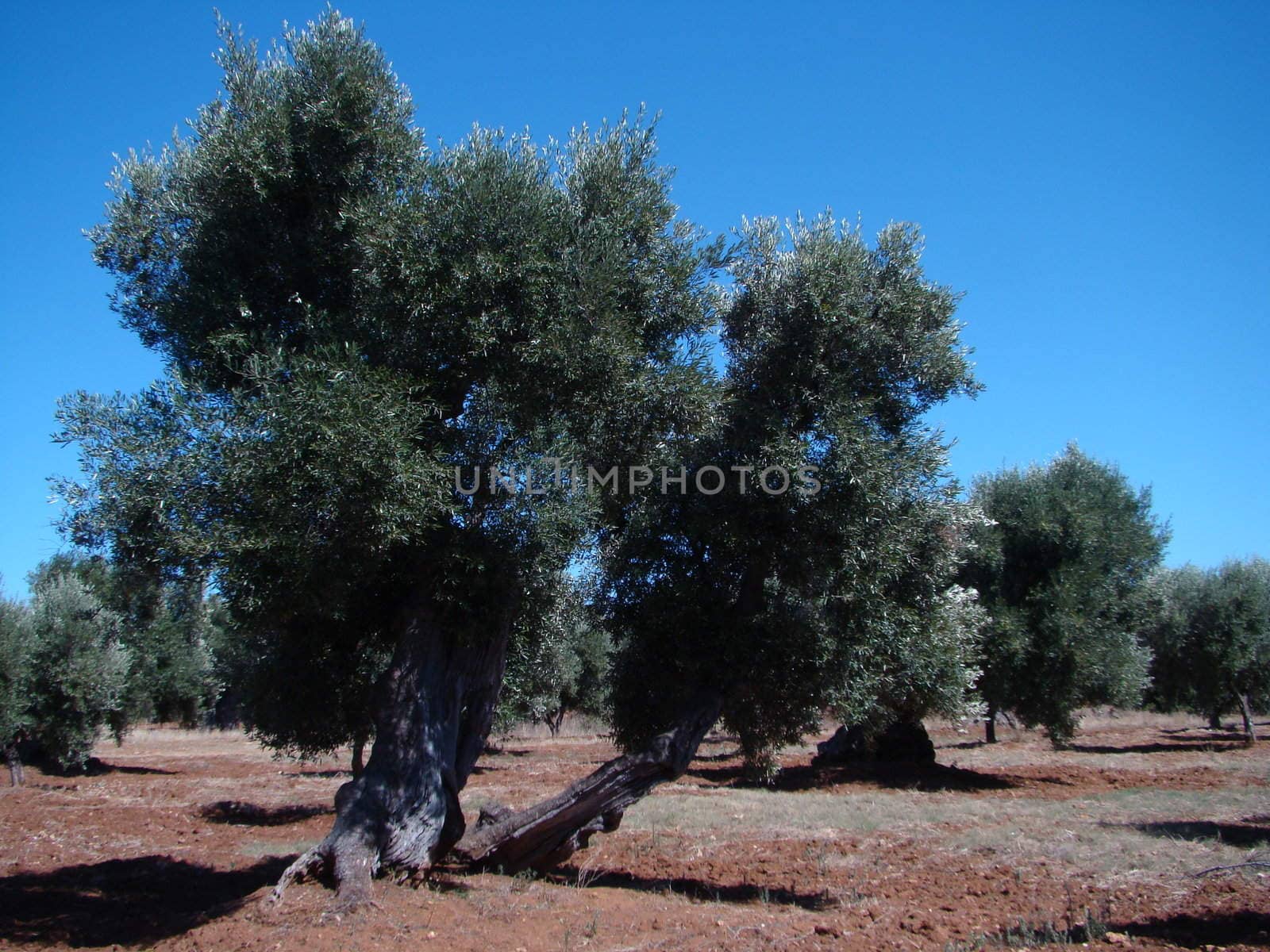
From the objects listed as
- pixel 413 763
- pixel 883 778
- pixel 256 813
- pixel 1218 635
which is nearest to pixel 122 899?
pixel 413 763

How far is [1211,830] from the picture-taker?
43.1 feet

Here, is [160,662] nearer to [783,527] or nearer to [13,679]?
[13,679]

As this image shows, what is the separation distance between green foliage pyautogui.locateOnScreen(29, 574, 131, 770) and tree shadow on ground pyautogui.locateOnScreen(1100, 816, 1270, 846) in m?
26.5

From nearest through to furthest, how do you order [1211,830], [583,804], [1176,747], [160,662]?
[583,804] → [1211,830] → [1176,747] → [160,662]

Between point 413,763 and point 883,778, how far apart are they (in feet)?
59.1

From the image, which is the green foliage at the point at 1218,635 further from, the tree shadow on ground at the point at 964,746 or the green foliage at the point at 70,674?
the green foliage at the point at 70,674

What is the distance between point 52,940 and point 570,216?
8599 millimetres

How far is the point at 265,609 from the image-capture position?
796 centimetres

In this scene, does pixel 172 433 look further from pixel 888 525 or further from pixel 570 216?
pixel 888 525

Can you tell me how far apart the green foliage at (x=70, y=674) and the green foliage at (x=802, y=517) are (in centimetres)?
2160

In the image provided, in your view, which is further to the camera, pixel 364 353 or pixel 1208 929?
pixel 364 353

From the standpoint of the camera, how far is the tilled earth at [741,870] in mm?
7594

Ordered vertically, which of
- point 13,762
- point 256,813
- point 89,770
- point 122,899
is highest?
point 122,899

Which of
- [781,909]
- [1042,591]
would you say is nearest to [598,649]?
[1042,591]
